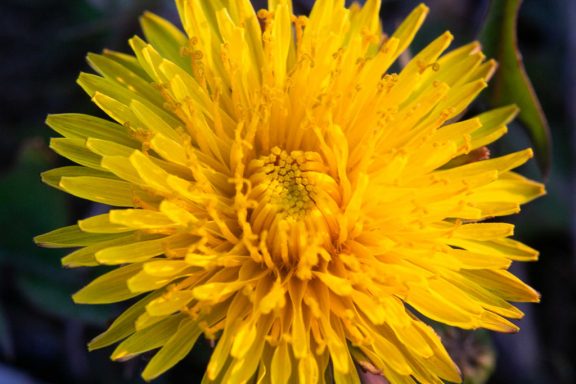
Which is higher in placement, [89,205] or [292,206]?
[89,205]

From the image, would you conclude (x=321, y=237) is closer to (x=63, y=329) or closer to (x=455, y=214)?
(x=455, y=214)

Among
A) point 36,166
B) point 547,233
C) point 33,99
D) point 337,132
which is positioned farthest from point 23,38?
point 547,233

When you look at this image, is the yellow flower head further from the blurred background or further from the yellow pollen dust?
the blurred background

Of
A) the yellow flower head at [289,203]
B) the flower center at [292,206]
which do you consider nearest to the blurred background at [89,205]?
the yellow flower head at [289,203]

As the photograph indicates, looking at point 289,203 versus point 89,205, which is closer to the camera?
point 289,203

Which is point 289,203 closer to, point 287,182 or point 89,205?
A: point 287,182

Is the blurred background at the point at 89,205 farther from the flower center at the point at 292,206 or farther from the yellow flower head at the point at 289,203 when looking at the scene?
the flower center at the point at 292,206

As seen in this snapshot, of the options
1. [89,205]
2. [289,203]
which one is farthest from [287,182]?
[89,205]
